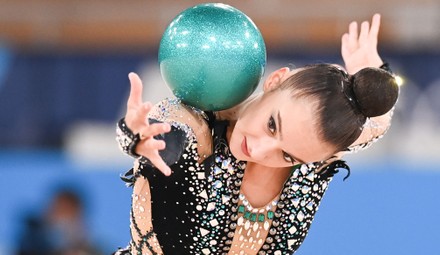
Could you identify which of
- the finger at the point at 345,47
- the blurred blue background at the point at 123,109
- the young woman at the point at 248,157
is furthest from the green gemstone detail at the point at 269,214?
the blurred blue background at the point at 123,109

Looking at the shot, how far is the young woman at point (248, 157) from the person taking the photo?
3.89 feet

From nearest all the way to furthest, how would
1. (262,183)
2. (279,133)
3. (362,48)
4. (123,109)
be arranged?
(279,133) < (262,183) < (362,48) < (123,109)

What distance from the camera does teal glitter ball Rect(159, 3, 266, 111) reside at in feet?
4.01

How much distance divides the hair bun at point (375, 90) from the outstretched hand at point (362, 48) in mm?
309

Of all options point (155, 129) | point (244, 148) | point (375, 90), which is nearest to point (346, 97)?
point (375, 90)

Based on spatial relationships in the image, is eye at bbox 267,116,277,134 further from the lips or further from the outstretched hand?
the outstretched hand

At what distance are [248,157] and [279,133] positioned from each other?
2.8 inches

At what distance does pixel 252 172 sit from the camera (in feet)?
4.39

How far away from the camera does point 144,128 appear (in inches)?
44.4

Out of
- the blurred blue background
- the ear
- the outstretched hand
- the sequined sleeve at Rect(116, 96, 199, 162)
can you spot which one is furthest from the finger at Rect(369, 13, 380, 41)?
the blurred blue background

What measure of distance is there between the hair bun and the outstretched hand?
0.31m

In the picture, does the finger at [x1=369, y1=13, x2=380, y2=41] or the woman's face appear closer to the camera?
the woman's face

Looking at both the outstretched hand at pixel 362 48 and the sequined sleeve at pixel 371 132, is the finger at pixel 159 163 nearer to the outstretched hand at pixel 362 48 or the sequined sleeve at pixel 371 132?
the sequined sleeve at pixel 371 132

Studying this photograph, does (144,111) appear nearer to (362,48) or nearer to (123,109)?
(362,48)
